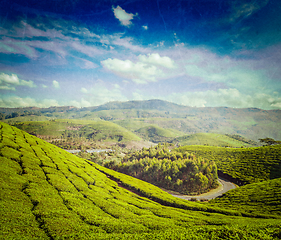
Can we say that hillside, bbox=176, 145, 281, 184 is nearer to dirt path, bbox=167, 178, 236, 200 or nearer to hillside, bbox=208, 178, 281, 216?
dirt path, bbox=167, 178, 236, 200

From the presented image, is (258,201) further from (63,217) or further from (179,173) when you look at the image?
(63,217)

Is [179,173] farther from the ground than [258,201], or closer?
closer

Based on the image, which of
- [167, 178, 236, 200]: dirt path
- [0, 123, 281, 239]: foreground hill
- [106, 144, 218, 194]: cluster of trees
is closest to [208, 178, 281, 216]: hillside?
[167, 178, 236, 200]: dirt path

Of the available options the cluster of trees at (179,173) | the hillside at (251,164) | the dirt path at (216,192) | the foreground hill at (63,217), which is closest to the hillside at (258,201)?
the dirt path at (216,192)

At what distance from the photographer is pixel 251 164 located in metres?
88.9

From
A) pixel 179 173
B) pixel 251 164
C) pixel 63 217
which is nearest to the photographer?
pixel 63 217

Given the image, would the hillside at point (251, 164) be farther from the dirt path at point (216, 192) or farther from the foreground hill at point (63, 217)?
the foreground hill at point (63, 217)

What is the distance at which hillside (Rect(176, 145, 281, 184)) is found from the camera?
77.1m

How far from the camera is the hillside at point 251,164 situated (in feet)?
253

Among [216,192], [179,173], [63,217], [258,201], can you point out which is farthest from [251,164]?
[63,217]

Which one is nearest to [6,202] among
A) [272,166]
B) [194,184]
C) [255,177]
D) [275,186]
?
[194,184]

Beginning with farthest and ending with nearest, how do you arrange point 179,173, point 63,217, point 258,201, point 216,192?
point 179,173
point 216,192
point 258,201
point 63,217

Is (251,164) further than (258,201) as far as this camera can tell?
Yes

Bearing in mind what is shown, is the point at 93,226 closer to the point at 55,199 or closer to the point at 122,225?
the point at 122,225
